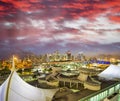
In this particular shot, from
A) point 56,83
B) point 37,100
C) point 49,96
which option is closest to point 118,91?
point 56,83

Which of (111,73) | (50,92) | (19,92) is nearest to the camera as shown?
(19,92)

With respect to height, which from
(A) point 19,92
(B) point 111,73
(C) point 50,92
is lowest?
(C) point 50,92

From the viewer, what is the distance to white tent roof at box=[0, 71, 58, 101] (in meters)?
9.88

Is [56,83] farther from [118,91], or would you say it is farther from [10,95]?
[10,95]

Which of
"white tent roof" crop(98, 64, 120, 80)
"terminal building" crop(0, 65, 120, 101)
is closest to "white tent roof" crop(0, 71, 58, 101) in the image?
"terminal building" crop(0, 65, 120, 101)

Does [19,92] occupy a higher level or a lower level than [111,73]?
higher

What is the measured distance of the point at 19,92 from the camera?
418 inches

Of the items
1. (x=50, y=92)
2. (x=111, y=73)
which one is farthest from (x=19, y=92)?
(x=111, y=73)

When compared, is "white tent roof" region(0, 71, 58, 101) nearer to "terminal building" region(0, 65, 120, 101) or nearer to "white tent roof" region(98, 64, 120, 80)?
"terminal building" region(0, 65, 120, 101)

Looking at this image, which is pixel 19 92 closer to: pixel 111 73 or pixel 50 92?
pixel 50 92

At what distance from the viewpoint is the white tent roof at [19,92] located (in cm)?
988

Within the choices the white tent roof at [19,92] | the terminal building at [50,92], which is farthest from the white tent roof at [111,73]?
the white tent roof at [19,92]

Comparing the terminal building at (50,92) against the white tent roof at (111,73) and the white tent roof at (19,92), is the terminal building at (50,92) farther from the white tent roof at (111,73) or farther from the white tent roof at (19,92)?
the white tent roof at (111,73)

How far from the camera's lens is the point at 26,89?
11.5 metres
